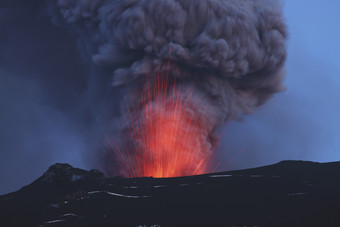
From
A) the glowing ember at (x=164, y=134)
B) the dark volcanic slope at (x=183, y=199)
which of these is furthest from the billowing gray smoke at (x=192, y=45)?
the dark volcanic slope at (x=183, y=199)

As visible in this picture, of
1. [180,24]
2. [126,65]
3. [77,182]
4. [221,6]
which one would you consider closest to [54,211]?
[77,182]

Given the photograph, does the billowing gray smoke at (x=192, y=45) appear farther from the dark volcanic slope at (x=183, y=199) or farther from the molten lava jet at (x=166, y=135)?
the dark volcanic slope at (x=183, y=199)

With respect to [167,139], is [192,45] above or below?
above

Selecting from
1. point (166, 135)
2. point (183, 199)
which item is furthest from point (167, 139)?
point (183, 199)

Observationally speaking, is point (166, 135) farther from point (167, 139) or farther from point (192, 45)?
point (192, 45)

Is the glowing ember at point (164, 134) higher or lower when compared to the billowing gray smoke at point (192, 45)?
lower

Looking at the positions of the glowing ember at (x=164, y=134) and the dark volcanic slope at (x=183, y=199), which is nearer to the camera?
the dark volcanic slope at (x=183, y=199)
